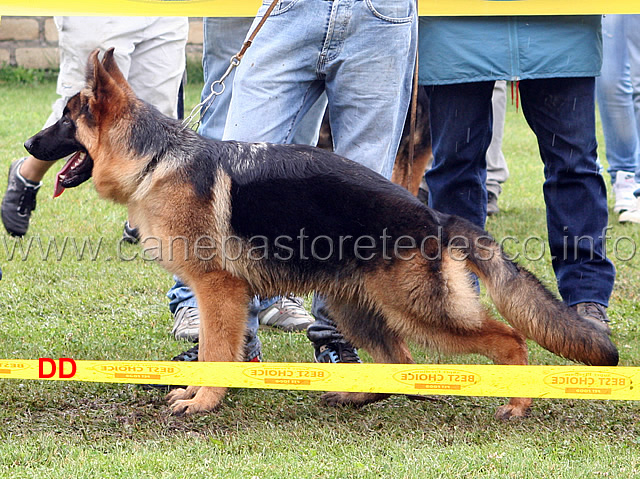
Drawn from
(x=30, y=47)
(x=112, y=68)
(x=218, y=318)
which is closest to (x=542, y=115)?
(x=218, y=318)

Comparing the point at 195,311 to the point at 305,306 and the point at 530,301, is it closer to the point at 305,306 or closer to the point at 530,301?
the point at 305,306

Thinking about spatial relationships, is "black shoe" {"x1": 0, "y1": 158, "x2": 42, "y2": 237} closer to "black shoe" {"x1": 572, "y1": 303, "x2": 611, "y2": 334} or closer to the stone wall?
"black shoe" {"x1": 572, "y1": 303, "x2": 611, "y2": 334}

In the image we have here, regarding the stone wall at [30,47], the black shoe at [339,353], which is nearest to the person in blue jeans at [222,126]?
the black shoe at [339,353]

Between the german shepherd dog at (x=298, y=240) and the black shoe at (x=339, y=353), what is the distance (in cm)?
40

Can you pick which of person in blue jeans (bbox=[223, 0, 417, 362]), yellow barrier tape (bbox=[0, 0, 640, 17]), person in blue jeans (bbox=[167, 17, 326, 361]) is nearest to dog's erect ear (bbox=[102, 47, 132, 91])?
person in blue jeans (bbox=[223, 0, 417, 362])

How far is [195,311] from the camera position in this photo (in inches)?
158

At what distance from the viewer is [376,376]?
9.47 ft

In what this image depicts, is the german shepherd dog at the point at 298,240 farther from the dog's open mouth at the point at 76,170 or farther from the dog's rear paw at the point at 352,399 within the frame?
the dog's rear paw at the point at 352,399

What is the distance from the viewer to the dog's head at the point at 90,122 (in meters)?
3.13

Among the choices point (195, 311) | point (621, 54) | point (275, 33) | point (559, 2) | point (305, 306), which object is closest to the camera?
point (275, 33)

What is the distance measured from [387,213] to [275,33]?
888 mm

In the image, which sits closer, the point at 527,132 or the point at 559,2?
the point at 559,2

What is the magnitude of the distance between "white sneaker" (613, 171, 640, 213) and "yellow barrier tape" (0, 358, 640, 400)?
3819 millimetres

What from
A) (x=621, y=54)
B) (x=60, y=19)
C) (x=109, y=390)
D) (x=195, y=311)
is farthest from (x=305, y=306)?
(x=621, y=54)
